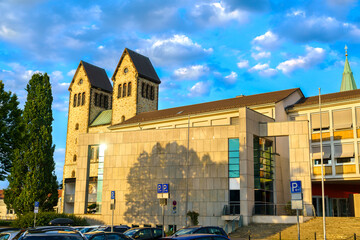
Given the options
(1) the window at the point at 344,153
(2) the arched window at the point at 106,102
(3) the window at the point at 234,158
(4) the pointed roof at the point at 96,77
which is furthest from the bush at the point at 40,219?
(2) the arched window at the point at 106,102

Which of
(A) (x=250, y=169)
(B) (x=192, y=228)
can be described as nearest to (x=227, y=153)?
(A) (x=250, y=169)

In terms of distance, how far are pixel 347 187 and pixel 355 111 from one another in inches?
417

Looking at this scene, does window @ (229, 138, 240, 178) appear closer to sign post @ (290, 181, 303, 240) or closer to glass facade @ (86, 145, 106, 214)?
glass facade @ (86, 145, 106, 214)

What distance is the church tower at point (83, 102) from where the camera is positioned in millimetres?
83312

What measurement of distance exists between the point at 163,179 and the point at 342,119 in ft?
65.5

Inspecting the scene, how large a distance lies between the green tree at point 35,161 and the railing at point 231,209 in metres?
22.3

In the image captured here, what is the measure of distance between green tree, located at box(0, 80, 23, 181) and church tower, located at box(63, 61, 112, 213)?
167ft

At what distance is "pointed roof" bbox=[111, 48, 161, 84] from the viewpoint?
78.5 meters

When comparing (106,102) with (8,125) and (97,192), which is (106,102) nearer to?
(97,192)

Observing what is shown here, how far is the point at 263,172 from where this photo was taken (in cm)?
4006

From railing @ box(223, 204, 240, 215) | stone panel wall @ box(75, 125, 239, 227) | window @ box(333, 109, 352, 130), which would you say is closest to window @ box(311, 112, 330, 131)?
window @ box(333, 109, 352, 130)

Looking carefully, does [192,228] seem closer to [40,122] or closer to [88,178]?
[88,178]

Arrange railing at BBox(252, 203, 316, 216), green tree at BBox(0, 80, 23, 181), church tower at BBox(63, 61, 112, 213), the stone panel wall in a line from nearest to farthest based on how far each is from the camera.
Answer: green tree at BBox(0, 80, 23, 181), railing at BBox(252, 203, 316, 216), the stone panel wall, church tower at BBox(63, 61, 112, 213)

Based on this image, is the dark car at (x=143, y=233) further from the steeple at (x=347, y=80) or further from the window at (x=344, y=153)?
the steeple at (x=347, y=80)
